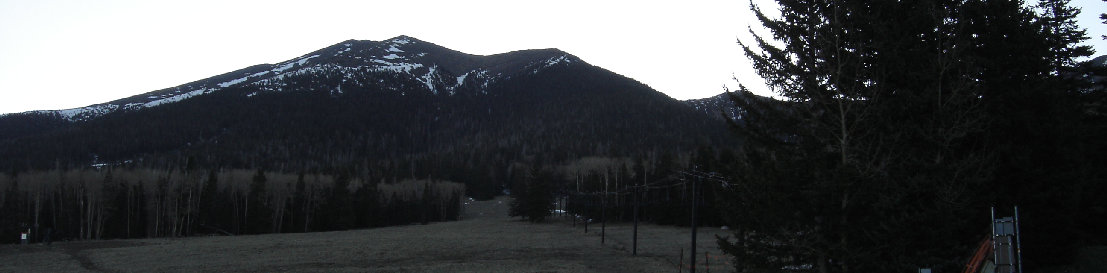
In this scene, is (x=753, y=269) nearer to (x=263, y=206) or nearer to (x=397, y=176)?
(x=263, y=206)

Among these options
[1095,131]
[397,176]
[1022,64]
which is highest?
[1022,64]

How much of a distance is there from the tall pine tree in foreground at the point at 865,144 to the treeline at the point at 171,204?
272 feet

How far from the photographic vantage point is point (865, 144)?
15.5 m

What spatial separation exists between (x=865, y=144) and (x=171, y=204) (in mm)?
95013

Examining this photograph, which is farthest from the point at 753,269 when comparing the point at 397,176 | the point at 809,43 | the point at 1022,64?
the point at 397,176

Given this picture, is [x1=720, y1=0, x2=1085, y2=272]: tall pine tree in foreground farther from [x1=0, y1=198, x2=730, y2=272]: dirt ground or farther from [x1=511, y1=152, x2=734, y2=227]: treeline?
[x1=511, y1=152, x2=734, y2=227]: treeline

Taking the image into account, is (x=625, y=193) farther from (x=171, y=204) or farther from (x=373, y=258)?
(x=171, y=204)

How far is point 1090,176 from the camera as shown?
22.9m

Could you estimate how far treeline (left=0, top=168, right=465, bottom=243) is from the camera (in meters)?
84.0

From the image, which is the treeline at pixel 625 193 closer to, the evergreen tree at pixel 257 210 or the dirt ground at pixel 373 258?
the dirt ground at pixel 373 258

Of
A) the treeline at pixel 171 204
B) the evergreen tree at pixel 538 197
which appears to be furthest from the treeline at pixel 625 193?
the treeline at pixel 171 204

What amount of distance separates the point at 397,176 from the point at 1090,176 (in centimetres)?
14601

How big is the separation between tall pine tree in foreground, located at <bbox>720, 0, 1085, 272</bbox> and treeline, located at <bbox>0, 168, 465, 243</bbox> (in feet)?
272

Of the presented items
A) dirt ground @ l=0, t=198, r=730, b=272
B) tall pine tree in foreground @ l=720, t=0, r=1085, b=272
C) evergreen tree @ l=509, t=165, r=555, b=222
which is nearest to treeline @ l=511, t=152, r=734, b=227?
evergreen tree @ l=509, t=165, r=555, b=222
